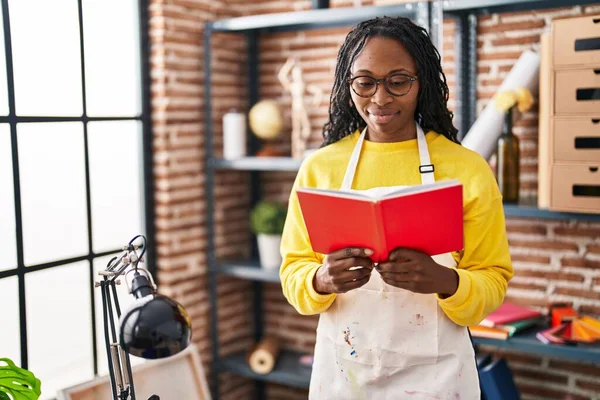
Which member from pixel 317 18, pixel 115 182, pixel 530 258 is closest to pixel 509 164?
pixel 530 258

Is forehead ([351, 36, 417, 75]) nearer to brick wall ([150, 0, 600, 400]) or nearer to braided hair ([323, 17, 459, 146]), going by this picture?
braided hair ([323, 17, 459, 146])

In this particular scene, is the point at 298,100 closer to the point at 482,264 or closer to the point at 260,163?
the point at 260,163

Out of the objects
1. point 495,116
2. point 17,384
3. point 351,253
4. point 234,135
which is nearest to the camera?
point 351,253

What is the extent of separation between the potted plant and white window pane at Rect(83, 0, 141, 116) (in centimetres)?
67

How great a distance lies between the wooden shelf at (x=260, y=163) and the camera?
2885 millimetres

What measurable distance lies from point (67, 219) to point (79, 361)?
55 centimetres

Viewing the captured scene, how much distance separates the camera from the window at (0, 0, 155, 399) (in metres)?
2.42

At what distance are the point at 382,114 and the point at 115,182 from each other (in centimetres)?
152

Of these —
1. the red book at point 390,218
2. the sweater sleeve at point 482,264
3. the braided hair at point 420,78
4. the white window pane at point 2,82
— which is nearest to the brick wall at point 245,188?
the white window pane at point 2,82

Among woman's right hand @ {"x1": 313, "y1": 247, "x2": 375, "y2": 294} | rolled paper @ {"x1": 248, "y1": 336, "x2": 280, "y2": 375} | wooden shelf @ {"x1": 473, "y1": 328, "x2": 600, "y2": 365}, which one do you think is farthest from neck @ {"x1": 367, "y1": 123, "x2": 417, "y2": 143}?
rolled paper @ {"x1": 248, "y1": 336, "x2": 280, "y2": 375}

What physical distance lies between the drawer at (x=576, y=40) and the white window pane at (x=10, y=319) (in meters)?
1.96

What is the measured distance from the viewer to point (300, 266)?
1764 millimetres

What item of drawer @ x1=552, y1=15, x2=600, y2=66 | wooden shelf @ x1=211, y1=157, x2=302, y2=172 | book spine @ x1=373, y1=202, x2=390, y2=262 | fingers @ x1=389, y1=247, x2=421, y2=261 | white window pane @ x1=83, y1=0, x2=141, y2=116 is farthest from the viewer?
wooden shelf @ x1=211, y1=157, x2=302, y2=172

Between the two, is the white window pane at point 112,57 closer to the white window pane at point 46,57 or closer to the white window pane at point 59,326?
the white window pane at point 46,57
